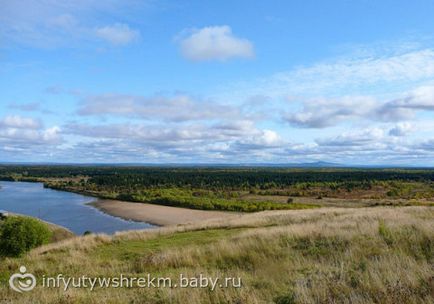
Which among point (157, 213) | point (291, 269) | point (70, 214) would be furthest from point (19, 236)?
point (157, 213)

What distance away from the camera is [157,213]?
206 feet

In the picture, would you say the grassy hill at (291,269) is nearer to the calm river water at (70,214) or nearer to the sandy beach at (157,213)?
the calm river water at (70,214)

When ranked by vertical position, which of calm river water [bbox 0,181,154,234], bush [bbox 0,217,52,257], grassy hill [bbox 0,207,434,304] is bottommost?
calm river water [bbox 0,181,154,234]

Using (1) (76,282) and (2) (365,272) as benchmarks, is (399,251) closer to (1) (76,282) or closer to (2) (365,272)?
(2) (365,272)

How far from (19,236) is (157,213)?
1554 inches

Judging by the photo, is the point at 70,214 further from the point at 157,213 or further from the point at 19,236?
the point at 19,236

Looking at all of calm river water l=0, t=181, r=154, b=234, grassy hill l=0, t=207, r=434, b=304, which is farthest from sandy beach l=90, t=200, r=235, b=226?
grassy hill l=0, t=207, r=434, b=304

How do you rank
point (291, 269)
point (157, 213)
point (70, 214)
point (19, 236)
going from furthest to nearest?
point (157, 213) → point (70, 214) → point (19, 236) → point (291, 269)

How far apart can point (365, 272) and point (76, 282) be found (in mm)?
6723

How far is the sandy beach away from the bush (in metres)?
27.6

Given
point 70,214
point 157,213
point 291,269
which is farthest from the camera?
point 157,213

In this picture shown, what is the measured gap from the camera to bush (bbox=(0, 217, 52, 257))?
23109mm

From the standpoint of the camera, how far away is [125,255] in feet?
55.6

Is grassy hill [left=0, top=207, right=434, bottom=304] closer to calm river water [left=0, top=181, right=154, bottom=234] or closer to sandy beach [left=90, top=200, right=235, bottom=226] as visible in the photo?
calm river water [left=0, top=181, right=154, bottom=234]
